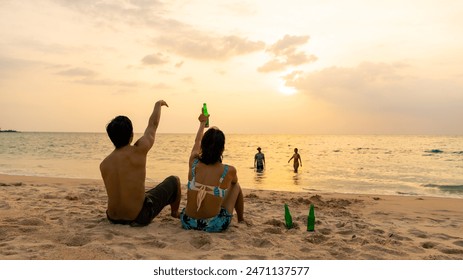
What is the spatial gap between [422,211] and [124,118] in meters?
7.03

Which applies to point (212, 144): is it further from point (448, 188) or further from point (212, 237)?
point (448, 188)

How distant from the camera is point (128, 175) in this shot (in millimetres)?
4629

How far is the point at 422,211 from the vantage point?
8203mm

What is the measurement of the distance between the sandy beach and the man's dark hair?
122 centimetres

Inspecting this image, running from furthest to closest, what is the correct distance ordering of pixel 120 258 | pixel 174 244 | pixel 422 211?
pixel 422 211, pixel 174 244, pixel 120 258

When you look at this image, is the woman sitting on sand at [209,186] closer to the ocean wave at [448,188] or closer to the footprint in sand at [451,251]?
the footprint in sand at [451,251]

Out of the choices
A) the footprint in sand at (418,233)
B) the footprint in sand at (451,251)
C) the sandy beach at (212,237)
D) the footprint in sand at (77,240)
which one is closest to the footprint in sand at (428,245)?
the sandy beach at (212,237)

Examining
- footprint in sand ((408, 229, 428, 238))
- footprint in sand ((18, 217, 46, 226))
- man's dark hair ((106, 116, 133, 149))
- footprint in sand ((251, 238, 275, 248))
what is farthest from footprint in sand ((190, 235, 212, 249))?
footprint in sand ((408, 229, 428, 238))

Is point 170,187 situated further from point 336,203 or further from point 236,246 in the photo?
point 336,203

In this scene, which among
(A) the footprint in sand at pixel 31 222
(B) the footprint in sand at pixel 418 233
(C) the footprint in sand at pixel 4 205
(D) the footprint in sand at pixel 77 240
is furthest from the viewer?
(C) the footprint in sand at pixel 4 205

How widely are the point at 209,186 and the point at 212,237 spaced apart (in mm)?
651

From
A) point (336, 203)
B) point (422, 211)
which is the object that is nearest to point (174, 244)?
point (336, 203)

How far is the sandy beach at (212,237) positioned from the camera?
405 cm

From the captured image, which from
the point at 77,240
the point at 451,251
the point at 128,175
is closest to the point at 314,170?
the point at 451,251
